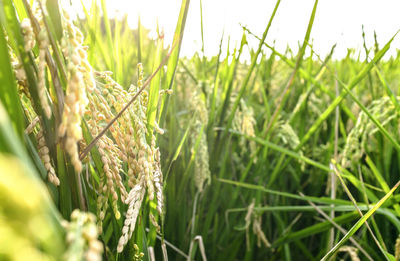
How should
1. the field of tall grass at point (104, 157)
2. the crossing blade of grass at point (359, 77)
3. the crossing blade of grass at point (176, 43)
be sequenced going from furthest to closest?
the crossing blade of grass at point (359, 77), the crossing blade of grass at point (176, 43), the field of tall grass at point (104, 157)

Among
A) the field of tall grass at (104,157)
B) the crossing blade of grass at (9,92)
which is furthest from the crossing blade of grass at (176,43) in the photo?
the crossing blade of grass at (9,92)

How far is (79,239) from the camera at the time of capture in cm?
27

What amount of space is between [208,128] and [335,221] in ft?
2.09

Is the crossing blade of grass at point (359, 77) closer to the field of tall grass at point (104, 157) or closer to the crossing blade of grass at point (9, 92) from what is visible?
the field of tall grass at point (104, 157)

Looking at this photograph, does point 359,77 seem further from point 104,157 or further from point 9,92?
point 9,92

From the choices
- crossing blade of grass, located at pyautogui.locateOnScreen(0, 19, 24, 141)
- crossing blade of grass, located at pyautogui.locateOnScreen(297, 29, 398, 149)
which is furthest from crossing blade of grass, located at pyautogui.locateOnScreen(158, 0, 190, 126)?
crossing blade of grass, located at pyautogui.locateOnScreen(297, 29, 398, 149)

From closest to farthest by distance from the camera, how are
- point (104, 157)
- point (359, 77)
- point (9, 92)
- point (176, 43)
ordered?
point (9, 92)
point (104, 157)
point (176, 43)
point (359, 77)

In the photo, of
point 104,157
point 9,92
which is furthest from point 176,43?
point 9,92

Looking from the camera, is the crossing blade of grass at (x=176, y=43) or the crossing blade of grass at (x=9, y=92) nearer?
the crossing blade of grass at (x=9, y=92)

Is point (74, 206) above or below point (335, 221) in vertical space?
above

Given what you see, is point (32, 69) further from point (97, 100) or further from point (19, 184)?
point (19, 184)

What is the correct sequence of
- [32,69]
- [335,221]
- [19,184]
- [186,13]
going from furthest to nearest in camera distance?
[335,221] → [186,13] → [32,69] → [19,184]

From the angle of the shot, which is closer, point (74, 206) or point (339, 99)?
point (74, 206)

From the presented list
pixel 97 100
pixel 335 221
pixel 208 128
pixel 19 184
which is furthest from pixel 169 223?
pixel 19 184
